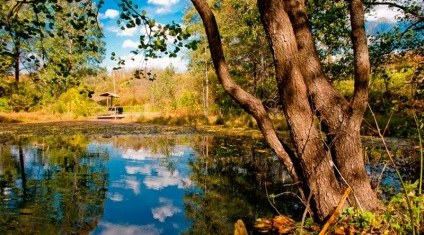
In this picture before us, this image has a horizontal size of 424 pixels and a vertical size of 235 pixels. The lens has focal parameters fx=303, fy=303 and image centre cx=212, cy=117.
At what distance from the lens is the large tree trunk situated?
11.3ft

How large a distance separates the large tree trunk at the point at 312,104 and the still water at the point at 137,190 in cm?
60

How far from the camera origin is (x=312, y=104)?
3.55 meters

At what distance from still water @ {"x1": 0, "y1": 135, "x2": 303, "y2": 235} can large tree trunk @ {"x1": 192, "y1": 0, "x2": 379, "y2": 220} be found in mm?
602

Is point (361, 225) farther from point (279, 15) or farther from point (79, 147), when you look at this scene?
point (79, 147)

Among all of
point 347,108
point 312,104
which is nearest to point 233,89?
point 312,104

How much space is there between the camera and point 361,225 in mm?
3312

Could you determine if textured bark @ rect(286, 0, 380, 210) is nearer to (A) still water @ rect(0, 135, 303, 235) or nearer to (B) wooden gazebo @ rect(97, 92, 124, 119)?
(A) still water @ rect(0, 135, 303, 235)

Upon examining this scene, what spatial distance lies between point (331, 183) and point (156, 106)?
27.9 m

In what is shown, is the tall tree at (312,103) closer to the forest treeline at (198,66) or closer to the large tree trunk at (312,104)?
the large tree trunk at (312,104)

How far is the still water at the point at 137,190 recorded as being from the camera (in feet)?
13.8

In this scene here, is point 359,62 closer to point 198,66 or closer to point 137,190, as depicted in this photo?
point 137,190

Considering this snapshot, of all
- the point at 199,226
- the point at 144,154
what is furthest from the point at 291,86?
the point at 144,154

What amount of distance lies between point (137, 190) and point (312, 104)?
3956 mm

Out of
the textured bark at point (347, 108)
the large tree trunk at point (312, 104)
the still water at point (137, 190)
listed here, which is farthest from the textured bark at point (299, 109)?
the still water at point (137, 190)
